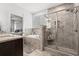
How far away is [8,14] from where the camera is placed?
1.41 metres

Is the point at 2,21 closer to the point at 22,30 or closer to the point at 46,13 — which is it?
the point at 22,30

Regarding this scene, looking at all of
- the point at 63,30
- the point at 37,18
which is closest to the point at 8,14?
the point at 37,18

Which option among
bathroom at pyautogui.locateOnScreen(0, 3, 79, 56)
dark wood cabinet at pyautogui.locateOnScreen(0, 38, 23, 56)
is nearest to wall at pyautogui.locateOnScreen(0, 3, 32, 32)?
bathroom at pyautogui.locateOnScreen(0, 3, 79, 56)

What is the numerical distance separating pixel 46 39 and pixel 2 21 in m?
1.42

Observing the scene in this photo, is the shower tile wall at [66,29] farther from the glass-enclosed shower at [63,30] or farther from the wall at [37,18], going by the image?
the wall at [37,18]

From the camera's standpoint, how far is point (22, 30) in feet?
5.31

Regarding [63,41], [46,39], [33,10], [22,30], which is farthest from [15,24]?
[63,41]

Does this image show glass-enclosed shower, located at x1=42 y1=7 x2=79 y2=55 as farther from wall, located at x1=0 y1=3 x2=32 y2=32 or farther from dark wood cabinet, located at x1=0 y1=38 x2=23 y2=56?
dark wood cabinet, located at x1=0 y1=38 x2=23 y2=56

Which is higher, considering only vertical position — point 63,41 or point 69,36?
point 69,36

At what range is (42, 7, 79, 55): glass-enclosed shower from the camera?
2.12 meters

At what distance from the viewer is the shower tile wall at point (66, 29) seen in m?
2.14

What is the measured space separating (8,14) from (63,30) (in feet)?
5.50

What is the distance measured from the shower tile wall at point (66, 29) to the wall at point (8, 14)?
792 millimetres

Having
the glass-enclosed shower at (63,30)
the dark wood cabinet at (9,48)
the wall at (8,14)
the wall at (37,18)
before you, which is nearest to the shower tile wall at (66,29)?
the glass-enclosed shower at (63,30)
